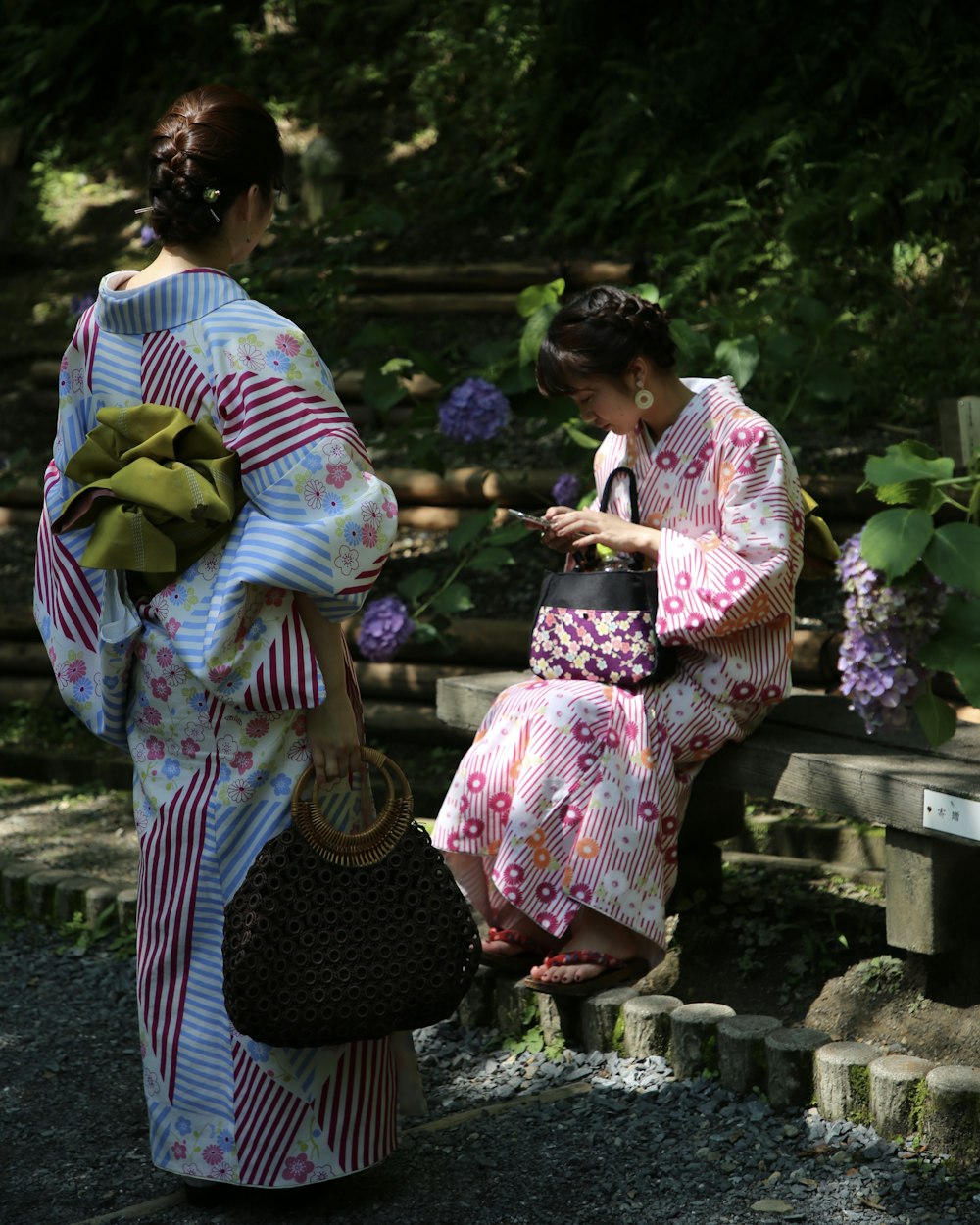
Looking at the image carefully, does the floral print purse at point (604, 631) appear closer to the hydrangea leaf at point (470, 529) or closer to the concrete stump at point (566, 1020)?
the concrete stump at point (566, 1020)

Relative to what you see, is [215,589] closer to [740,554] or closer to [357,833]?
[357,833]

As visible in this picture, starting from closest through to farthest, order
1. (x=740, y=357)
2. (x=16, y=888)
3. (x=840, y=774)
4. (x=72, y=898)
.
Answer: (x=840, y=774)
(x=72, y=898)
(x=16, y=888)
(x=740, y=357)

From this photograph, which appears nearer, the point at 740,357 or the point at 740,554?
the point at 740,554

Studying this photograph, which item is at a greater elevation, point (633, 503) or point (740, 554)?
point (633, 503)

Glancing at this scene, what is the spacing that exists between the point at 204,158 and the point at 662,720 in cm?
149

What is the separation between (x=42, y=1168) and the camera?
111 inches

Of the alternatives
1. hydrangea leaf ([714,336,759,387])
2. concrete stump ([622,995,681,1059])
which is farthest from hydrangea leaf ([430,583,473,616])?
concrete stump ([622,995,681,1059])

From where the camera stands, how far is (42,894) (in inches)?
165

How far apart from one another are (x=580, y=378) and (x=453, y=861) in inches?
43.9

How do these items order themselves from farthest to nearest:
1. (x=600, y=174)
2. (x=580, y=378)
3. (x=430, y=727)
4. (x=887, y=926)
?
(x=600, y=174)
(x=430, y=727)
(x=580, y=378)
(x=887, y=926)

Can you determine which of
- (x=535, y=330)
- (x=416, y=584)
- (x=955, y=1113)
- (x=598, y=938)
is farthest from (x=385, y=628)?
(x=955, y=1113)

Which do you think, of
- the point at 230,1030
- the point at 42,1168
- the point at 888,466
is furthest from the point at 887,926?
the point at 42,1168

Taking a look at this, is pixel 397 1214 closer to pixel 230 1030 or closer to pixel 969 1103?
pixel 230 1030

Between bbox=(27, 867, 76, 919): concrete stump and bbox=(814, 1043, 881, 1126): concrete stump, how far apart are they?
227 cm
